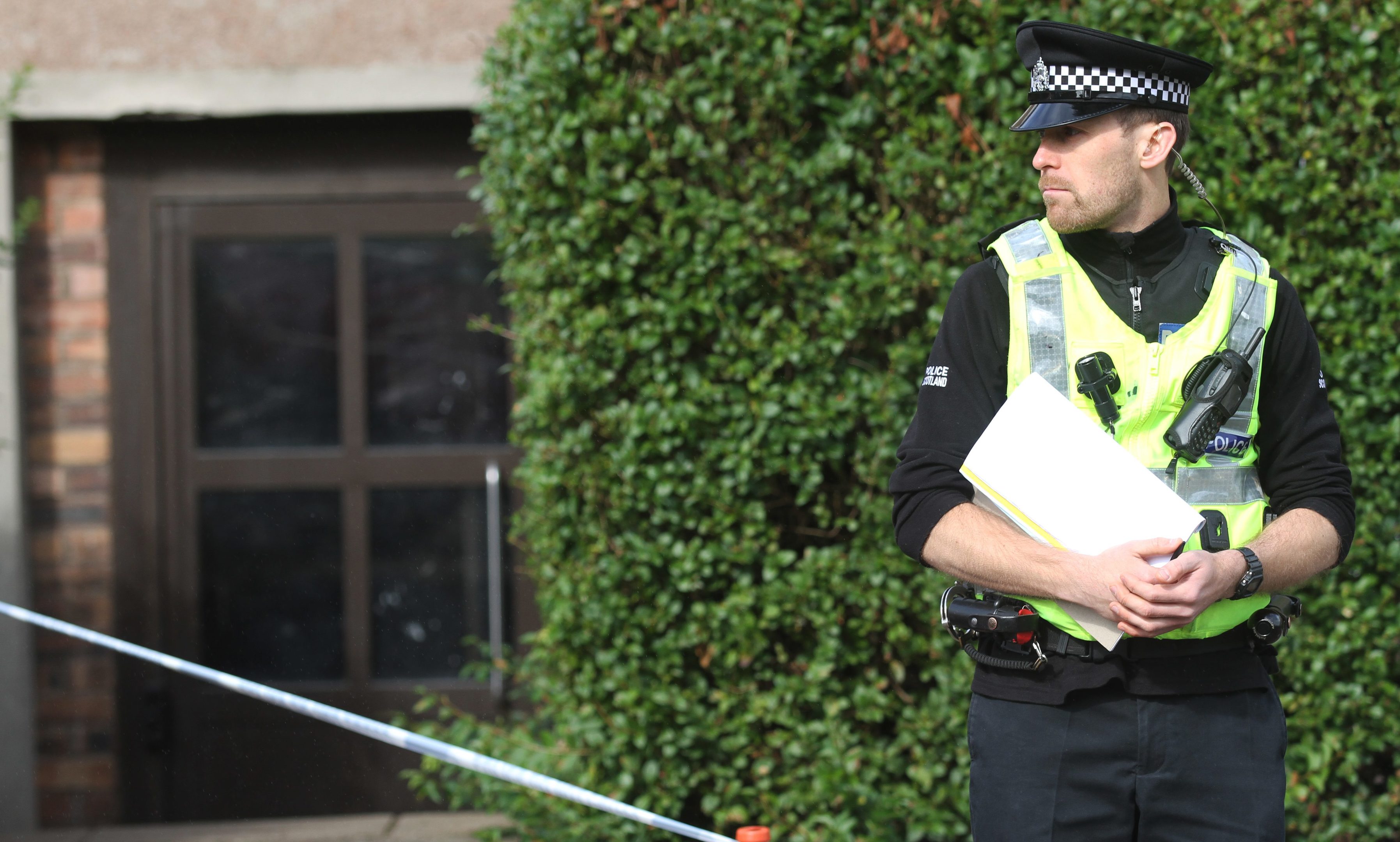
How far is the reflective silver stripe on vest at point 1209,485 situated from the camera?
6.41ft

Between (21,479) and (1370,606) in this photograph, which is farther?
(21,479)

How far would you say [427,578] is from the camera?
467 cm

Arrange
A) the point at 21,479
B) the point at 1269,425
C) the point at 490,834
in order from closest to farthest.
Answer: the point at 1269,425 < the point at 490,834 < the point at 21,479

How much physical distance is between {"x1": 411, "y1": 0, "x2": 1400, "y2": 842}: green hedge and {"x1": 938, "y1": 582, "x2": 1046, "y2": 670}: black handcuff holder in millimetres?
1262

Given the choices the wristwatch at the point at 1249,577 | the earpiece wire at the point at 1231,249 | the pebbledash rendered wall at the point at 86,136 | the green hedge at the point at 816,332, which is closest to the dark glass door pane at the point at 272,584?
the pebbledash rendered wall at the point at 86,136

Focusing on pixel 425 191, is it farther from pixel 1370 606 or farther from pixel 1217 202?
pixel 1370 606

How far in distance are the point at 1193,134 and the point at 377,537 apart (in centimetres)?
316

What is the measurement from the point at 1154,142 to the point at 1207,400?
450 millimetres

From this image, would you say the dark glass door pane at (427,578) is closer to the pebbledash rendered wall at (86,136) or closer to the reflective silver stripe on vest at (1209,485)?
the pebbledash rendered wall at (86,136)

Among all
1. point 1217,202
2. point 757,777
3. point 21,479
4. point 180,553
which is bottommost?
point 757,777

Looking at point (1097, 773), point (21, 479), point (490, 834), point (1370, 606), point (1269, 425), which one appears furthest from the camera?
point (21, 479)

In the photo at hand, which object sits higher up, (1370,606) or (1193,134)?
(1193,134)

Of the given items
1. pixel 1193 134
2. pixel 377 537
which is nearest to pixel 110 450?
pixel 377 537

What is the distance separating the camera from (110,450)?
452 centimetres
